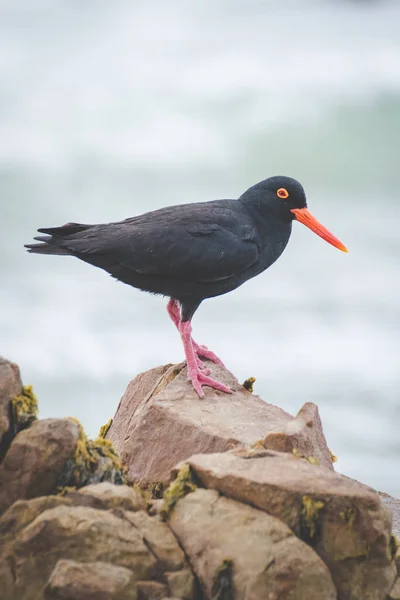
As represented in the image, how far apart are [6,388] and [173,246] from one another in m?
3.86

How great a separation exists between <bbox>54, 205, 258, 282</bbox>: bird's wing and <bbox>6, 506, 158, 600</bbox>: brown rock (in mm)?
4475

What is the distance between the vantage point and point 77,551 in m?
5.54

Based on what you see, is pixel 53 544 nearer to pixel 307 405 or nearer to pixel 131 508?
pixel 131 508

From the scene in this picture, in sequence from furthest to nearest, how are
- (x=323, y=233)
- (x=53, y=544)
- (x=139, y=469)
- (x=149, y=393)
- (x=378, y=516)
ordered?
(x=323, y=233)
(x=149, y=393)
(x=139, y=469)
(x=378, y=516)
(x=53, y=544)

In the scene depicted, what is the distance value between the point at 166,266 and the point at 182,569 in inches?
177

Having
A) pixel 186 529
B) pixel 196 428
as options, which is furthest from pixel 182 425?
pixel 186 529

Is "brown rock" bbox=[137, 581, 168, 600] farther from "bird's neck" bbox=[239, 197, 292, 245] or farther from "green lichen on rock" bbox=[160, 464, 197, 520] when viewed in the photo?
"bird's neck" bbox=[239, 197, 292, 245]

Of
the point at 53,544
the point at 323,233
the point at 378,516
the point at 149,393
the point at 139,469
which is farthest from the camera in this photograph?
the point at 323,233

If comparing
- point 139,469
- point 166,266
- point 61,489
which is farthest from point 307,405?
point 61,489

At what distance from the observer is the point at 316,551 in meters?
5.98

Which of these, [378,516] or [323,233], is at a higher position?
[323,233]

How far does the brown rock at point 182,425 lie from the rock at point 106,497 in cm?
204

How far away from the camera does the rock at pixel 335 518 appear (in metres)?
5.91

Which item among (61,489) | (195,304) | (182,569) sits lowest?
(182,569)
